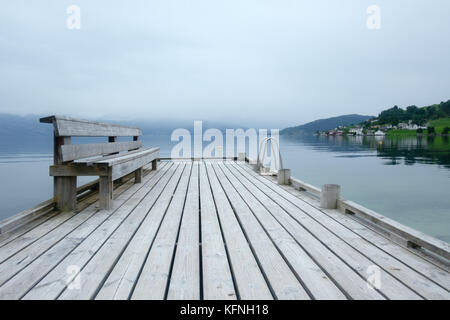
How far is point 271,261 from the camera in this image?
2166 millimetres

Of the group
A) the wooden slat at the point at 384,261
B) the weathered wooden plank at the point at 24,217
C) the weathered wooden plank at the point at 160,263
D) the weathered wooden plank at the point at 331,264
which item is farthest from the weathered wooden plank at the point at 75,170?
the wooden slat at the point at 384,261

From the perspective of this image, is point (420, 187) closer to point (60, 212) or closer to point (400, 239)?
point (400, 239)

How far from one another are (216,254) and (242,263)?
269 millimetres

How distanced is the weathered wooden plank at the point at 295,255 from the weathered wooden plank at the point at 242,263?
0.29 meters

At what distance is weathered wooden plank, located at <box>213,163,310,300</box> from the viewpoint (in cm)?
172

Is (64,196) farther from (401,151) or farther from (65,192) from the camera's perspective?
(401,151)

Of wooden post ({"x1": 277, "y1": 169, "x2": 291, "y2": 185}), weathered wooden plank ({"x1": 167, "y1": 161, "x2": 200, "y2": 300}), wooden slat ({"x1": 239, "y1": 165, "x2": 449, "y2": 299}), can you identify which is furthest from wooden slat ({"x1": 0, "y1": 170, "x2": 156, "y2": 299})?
wooden post ({"x1": 277, "y1": 169, "x2": 291, "y2": 185})

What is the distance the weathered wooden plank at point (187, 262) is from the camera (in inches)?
67.2

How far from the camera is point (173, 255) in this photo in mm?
2275

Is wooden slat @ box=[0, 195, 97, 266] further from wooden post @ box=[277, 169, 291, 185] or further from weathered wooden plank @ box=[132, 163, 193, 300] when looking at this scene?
wooden post @ box=[277, 169, 291, 185]

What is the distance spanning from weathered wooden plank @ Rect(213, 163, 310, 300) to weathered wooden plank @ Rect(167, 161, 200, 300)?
19.4 inches

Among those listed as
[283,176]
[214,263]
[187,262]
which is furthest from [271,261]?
[283,176]

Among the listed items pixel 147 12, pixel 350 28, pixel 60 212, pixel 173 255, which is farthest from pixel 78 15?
pixel 147 12

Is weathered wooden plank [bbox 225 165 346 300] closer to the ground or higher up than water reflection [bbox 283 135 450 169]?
closer to the ground
